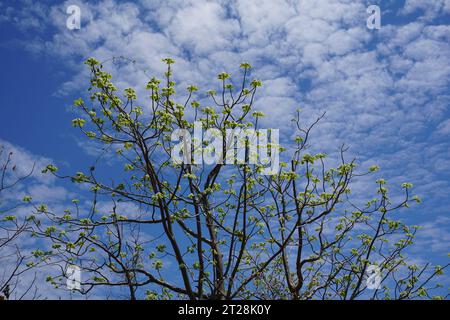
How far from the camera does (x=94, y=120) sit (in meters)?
9.57

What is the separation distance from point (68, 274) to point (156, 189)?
2386mm

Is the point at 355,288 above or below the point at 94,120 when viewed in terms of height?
below

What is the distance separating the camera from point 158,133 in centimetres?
933
